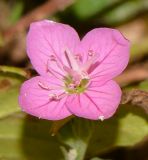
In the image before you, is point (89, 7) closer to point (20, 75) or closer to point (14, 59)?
point (14, 59)

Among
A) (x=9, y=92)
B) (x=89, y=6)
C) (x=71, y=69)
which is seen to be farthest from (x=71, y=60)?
(x=89, y=6)

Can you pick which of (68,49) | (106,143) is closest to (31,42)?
(68,49)

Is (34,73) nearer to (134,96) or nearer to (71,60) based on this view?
(71,60)

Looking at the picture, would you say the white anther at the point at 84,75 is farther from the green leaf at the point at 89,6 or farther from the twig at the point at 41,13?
the green leaf at the point at 89,6

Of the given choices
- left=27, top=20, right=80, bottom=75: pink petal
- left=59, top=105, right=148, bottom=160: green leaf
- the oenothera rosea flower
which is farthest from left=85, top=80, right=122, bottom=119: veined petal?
left=59, top=105, right=148, bottom=160: green leaf

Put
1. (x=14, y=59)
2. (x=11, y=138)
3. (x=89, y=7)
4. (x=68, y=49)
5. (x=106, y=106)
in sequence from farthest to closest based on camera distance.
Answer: (x=14, y=59) → (x=89, y=7) → (x=11, y=138) → (x=68, y=49) → (x=106, y=106)

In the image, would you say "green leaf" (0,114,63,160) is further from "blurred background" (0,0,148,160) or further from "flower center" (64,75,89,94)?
"flower center" (64,75,89,94)
